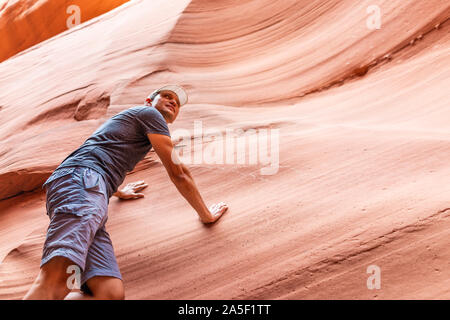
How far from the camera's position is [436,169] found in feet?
4.91

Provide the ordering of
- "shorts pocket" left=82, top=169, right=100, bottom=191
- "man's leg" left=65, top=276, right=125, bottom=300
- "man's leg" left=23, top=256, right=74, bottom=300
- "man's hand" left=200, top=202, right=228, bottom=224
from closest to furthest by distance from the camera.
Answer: "man's leg" left=23, top=256, right=74, bottom=300, "man's leg" left=65, top=276, right=125, bottom=300, "shorts pocket" left=82, top=169, right=100, bottom=191, "man's hand" left=200, top=202, right=228, bottom=224

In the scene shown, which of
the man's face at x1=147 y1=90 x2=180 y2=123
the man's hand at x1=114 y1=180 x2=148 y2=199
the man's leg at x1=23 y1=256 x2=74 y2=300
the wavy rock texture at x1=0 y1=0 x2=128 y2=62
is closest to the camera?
the man's leg at x1=23 y1=256 x2=74 y2=300

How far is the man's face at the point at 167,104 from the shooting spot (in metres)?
1.81

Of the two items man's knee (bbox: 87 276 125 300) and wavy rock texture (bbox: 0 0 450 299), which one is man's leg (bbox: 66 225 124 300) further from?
wavy rock texture (bbox: 0 0 450 299)

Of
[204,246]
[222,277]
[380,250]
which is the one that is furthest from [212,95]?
[380,250]

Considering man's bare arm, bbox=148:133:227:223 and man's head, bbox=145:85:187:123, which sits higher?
man's head, bbox=145:85:187:123

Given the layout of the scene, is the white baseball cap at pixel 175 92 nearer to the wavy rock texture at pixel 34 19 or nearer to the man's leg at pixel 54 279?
the man's leg at pixel 54 279

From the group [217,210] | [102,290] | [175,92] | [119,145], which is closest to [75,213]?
[102,290]

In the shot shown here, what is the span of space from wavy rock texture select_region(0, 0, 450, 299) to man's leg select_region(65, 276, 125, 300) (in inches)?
5.8

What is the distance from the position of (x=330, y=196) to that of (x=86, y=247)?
3.28ft

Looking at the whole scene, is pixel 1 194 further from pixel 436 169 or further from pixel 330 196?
pixel 436 169

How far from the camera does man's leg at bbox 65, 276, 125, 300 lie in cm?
131

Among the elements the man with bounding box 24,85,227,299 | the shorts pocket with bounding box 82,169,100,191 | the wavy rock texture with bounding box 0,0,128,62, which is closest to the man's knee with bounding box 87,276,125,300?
the man with bounding box 24,85,227,299

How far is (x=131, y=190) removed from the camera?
2.01 m
